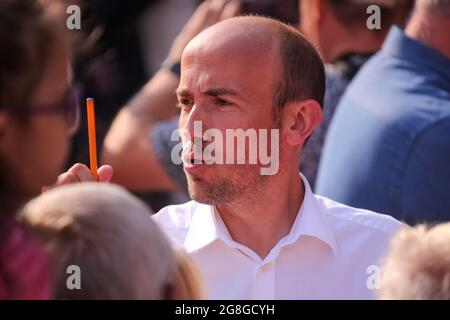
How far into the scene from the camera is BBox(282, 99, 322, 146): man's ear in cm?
239

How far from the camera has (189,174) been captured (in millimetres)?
2273

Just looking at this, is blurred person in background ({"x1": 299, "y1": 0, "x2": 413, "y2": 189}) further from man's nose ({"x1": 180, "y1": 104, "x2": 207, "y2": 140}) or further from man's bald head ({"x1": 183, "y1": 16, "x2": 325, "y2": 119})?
man's nose ({"x1": 180, "y1": 104, "x2": 207, "y2": 140})

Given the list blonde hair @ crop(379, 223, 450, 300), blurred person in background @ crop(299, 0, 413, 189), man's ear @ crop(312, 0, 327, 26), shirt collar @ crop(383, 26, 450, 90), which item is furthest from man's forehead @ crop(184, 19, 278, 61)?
man's ear @ crop(312, 0, 327, 26)

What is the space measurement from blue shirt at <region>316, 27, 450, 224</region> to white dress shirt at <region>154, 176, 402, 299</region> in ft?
1.79

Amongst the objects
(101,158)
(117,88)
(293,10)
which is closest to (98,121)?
(117,88)

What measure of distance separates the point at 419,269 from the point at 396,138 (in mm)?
1259

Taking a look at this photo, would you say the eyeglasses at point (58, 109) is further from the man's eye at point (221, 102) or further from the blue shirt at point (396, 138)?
the blue shirt at point (396, 138)

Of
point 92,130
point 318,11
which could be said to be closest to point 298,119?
point 92,130

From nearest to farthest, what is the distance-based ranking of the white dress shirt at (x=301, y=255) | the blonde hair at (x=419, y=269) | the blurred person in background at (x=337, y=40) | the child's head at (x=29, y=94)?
the child's head at (x=29, y=94) → the blonde hair at (x=419, y=269) → the white dress shirt at (x=301, y=255) → the blurred person in background at (x=337, y=40)

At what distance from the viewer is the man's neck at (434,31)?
3.14 m

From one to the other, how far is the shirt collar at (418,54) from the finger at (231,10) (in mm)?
748

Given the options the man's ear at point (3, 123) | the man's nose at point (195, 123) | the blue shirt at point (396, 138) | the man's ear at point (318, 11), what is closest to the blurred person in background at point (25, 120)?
the man's ear at point (3, 123)

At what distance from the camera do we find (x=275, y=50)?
2.35 meters

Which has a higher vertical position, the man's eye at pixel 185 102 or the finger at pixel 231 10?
the finger at pixel 231 10
